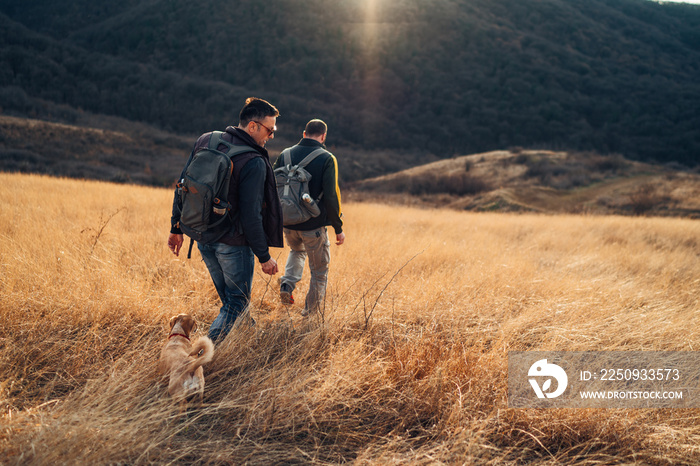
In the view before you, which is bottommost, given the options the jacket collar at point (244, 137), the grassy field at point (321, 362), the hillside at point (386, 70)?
the grassy field at point (321, 362)

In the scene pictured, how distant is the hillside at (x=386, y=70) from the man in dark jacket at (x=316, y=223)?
37871 mm

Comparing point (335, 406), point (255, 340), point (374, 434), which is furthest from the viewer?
point (255, 340)

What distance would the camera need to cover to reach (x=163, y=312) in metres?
3.41

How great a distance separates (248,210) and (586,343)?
3.08 metres

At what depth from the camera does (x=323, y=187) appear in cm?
358

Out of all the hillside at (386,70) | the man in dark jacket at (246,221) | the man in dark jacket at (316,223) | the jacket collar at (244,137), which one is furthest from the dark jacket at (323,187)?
the hillside at (386,70)

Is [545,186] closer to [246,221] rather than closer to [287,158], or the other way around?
[287,158]

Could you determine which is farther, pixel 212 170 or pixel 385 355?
pixel 385 355

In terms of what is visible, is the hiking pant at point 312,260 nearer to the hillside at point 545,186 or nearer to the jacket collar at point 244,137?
the jacket collar at point 244,137

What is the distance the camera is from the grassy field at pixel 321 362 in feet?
6.96

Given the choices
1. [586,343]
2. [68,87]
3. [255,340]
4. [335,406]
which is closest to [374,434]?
[335,406]

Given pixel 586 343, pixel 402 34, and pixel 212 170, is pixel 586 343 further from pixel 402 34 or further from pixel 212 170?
pixel 402 34

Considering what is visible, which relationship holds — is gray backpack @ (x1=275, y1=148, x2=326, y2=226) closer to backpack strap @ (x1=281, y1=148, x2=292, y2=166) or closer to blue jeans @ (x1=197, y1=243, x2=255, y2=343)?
backpack strap @ (x1=281, y1=148, x2=292, y2=166)

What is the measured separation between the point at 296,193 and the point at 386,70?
58029mm
